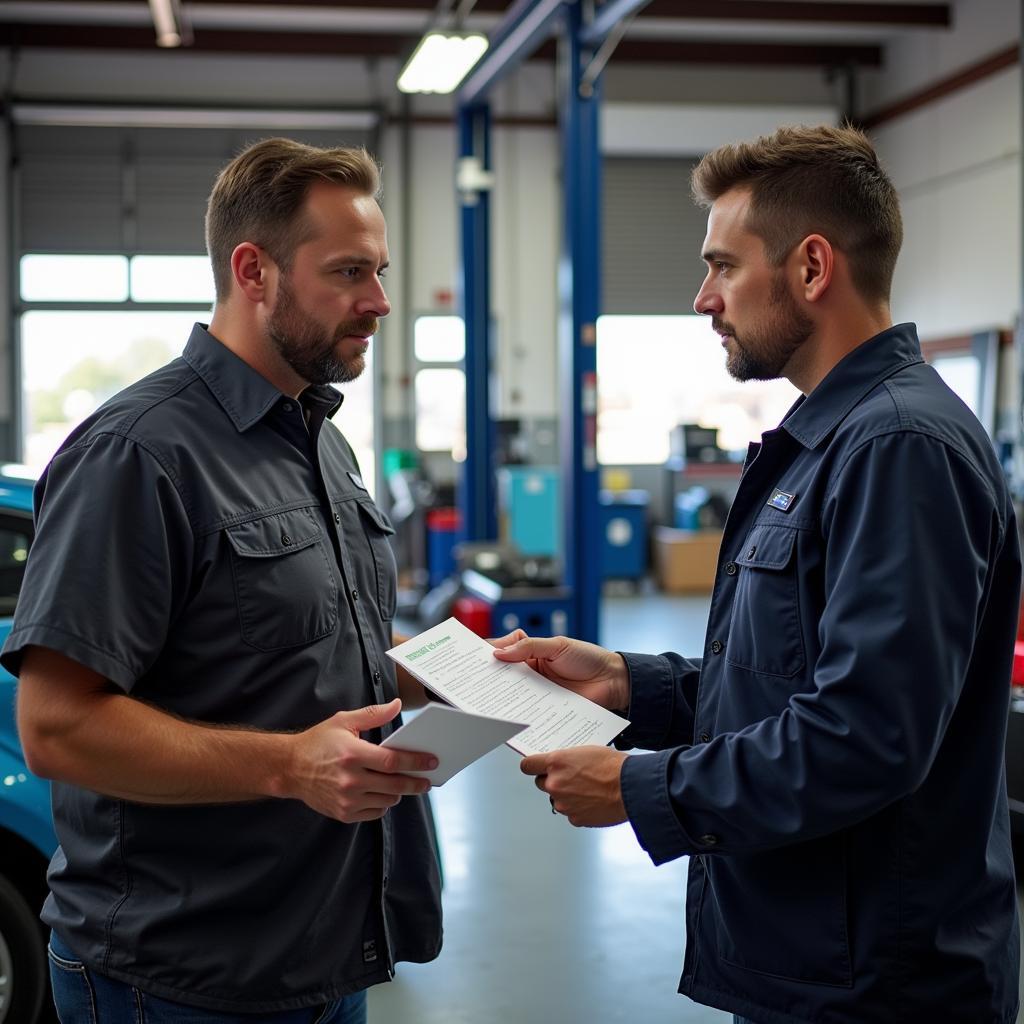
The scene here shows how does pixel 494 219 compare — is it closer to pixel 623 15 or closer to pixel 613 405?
pixel 613 405

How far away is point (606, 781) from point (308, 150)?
1.00 meters

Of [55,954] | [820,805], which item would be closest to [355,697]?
[55,954]

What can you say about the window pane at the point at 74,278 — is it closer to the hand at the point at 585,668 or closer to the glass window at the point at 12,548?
the glass window at the point at 12,548

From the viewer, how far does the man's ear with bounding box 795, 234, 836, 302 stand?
1568mm

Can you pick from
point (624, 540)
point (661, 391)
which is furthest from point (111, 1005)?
point (661, 391)

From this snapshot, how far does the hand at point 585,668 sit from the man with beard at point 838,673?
0.27 metres

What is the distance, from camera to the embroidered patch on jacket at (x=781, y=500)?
151 cm

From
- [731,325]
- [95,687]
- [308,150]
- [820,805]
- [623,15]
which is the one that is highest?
[623,15]

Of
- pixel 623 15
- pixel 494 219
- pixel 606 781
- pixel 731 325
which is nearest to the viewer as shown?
pixel 606 781

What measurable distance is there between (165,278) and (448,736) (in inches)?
463

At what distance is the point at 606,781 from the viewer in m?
1.52

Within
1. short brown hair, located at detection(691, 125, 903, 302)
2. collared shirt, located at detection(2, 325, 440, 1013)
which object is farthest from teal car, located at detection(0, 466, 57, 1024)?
short brown hair, located at detection(691, 125, 903, 302)

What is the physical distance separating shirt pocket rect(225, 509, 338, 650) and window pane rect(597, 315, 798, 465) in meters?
11.9

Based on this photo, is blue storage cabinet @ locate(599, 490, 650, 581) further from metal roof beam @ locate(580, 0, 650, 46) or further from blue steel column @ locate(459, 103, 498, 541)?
metal roof beam @ locate(580, 0, 650, 46)
